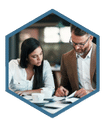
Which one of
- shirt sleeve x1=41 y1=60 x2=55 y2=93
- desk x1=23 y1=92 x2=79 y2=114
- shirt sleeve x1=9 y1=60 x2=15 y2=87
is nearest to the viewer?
desk x1=23 y1=92 x2=79 y2=114

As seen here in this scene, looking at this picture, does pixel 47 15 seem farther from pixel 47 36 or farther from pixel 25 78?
pixel 25 78

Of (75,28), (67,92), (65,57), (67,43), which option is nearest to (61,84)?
(67,92)

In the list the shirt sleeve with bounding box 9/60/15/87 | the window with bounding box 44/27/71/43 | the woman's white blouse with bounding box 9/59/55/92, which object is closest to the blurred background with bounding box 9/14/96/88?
the window with bounding box 44/27/71/43

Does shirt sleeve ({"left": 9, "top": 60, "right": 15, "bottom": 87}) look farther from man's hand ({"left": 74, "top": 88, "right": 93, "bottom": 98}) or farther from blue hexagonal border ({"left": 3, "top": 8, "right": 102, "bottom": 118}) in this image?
man's hand ({"left": 74, "top": 88, "right": 93, "bottom": 98})

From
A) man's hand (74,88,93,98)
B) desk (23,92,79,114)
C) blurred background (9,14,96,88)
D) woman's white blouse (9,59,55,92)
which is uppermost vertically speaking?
blurred background (9,14,96,88)

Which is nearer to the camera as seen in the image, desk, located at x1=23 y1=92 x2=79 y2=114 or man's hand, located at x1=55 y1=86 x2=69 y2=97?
desk, located at x1=23 y1=92 x2=79 y2=114

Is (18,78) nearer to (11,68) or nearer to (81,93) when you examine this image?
(11,68)

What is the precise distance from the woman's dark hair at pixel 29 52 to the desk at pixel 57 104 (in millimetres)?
189

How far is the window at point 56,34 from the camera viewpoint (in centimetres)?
195

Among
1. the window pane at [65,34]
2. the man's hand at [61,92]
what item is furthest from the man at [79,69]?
the window pane at [65,34]

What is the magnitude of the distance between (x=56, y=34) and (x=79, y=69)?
377 mm

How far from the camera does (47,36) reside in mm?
1982

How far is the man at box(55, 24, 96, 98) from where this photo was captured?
1969 millimetres

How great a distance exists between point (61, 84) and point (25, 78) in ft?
1.14
